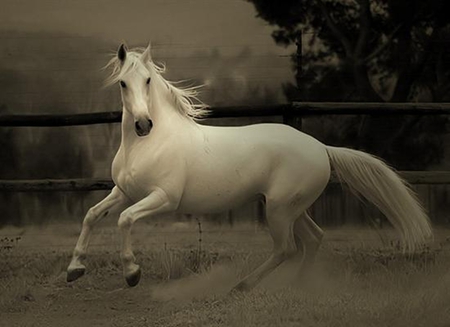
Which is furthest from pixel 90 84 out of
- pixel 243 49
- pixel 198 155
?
pixel 198 155

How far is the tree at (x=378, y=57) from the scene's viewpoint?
3.82 metres

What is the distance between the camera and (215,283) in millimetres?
3154

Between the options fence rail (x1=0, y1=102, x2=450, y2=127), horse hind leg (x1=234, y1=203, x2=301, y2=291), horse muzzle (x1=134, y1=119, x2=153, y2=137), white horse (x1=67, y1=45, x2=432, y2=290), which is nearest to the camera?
horse muzzle (x1=134, y1=119, x2=153, y2=137)

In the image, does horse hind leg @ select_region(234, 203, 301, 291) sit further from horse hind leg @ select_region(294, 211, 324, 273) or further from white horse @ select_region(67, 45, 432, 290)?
horse hind leg @ select_region(294, 211, 324, 273)

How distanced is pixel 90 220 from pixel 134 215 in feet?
0.87

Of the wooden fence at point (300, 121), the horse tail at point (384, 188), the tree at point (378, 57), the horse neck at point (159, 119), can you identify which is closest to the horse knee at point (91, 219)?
the horse neck at point (159, 119)

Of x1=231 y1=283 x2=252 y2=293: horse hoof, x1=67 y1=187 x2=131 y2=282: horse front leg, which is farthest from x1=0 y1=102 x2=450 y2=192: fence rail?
x1=231 y1=283 x2=252 y2=293: horse hoof

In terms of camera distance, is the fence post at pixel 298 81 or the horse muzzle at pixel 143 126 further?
the fence post at pixel 298 81

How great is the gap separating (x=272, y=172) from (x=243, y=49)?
1003mm

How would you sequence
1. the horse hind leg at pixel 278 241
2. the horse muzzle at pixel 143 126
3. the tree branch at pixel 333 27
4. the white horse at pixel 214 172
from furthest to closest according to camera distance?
the tree branch at pixel 333 27
the horse hind leg at pixel 278 241
the white horse at pixel 214 172
the horse muzzle at pixel 143 126

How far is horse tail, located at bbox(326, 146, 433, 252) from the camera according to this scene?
119 inches

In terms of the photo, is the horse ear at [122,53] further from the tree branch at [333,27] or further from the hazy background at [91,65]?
the tree branch at [333,27]

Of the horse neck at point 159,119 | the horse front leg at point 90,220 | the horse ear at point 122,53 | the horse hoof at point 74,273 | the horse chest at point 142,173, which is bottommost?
the horse hoof at point 74,273

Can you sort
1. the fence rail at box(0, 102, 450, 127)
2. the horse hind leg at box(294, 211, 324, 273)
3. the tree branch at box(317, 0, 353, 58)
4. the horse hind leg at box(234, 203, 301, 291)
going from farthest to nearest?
the tree branch at box(317, 0, 353, 58) < the fence rail at box(0, 102, 450, 127) < the horse hind leg at box(294, 211, 324, 273) < the horse hind leg at box(234, 203, 301, 291)
